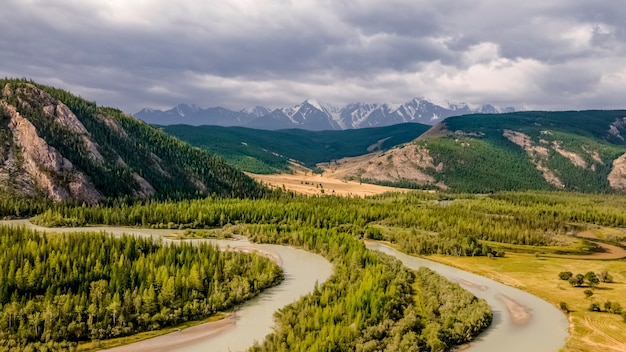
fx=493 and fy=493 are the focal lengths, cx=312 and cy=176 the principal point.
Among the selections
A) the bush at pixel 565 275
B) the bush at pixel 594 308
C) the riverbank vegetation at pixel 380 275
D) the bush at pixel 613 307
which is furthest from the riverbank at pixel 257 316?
the bush at pixel 565 275

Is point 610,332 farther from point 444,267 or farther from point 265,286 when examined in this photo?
point 265,286

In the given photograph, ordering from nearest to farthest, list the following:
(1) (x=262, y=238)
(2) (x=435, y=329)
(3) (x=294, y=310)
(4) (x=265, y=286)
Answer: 1. (2) (x=435, y=329)
2. (3) (x=294, y=310)
3. (4) (x=265, y=286)
4. (1) (x=262, y=238)

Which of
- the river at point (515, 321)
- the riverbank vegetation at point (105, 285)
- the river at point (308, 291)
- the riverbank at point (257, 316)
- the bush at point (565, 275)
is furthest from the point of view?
the bush at point (565, 275)

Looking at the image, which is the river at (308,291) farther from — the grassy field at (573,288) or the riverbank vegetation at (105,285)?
the riverbank vegetation at (105,285)

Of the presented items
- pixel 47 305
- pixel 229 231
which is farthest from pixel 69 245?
pixel 229 231

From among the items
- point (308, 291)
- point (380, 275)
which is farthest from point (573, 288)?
point (308, 291)

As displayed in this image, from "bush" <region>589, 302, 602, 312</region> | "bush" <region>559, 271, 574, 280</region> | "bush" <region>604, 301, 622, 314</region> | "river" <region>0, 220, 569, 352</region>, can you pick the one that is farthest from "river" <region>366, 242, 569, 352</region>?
"bush" <region>559, 271, 574, 280</region>

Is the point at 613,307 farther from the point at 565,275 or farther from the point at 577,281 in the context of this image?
the point at 565,275
